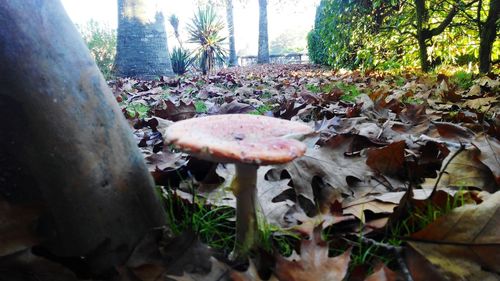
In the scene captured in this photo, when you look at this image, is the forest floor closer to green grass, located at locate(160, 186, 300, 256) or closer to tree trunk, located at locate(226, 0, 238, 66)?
green grass, located at locate(160, 186, 300, 256)

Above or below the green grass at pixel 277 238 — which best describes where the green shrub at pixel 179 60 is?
below

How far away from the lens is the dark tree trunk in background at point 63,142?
92cm

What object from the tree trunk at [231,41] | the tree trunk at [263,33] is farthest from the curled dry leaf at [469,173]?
the tree trunk at [231,41]

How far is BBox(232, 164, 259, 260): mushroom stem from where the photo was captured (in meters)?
1.04

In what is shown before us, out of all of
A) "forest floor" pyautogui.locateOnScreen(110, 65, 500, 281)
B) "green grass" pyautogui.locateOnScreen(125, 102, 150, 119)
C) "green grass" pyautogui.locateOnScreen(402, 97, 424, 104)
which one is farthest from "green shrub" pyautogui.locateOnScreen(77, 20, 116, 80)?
"forest floor" pyautogui.locateOnScreen(110, 65, 500, 281)

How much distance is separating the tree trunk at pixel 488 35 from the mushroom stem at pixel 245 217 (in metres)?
4.82

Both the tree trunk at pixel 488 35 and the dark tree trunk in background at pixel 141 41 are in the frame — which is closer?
the tree trunk at pixel 488 35

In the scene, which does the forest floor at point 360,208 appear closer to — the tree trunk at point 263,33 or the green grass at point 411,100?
the green grass at point 411,100

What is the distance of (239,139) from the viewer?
91 centimetres

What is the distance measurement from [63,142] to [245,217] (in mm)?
510

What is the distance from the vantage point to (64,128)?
950 millimetres

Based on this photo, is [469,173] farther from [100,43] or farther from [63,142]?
[100,43]

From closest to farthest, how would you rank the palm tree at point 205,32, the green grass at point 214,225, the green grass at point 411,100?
the green grass at point 214,225, the green grass at point 411,100, the palm tree at point 205,32

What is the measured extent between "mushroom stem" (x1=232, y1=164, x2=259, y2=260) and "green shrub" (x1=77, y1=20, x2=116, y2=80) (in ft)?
38.3
